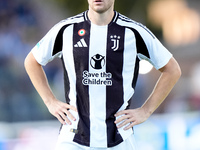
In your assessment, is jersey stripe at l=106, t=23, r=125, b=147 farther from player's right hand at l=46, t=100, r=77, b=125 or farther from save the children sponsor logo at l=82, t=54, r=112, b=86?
player's right hand at l=46, t=100, r=77, b=125

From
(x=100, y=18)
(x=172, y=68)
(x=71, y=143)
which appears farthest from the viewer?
(x=172, y=68)

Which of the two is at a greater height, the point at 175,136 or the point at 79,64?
the point at 79,64

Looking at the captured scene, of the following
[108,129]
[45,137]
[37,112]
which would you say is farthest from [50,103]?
[37,112]

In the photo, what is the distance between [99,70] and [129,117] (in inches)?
15.3

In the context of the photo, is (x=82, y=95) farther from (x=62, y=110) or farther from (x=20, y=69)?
(x=20, y=69)

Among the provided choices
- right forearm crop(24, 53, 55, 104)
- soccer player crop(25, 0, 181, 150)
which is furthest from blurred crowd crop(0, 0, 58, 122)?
soccer player crop(25, 0, 181, 150)

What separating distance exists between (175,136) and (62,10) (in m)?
3.26

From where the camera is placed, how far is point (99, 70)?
8.38 ft

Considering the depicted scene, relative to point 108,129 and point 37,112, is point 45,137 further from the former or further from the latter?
point 108,129

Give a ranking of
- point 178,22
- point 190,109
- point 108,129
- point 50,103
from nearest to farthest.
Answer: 1. point 108,129
2. point 50,103
3. point 190,109
4. point 178,22

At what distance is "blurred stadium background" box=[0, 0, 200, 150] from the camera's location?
17.2 ft

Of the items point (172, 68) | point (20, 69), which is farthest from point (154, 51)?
point (20, 69)

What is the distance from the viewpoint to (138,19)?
765 cm

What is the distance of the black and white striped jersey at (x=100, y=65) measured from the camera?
2.53 meters
